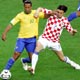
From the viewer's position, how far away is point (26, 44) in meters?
12.4

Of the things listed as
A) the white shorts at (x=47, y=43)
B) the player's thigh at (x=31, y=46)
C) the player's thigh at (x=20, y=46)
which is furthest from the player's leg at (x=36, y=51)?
the player's thigh at (x=20, y=46)

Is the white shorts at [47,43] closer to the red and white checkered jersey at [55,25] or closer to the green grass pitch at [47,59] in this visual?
the red and white checkered jersey at [55,25]

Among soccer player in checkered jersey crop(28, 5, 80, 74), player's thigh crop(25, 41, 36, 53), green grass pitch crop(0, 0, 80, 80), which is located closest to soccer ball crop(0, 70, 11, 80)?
green grass pitch crop(0, 0, 80, 80)

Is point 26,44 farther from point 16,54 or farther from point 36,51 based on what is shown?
point 16,54

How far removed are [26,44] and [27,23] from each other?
2.04 feet

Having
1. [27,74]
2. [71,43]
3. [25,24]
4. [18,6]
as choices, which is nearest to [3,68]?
[27,74]

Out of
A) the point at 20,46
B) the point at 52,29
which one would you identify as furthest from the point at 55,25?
the point at 20,46

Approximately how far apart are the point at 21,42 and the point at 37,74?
110 centimetres

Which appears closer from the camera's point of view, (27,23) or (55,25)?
(27,23)

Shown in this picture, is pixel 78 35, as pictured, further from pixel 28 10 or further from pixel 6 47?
pixel 28 10

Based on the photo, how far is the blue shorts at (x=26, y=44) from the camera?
12.1 meters

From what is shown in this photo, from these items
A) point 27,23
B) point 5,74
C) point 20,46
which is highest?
point 27,23

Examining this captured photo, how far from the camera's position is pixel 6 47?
608 inches

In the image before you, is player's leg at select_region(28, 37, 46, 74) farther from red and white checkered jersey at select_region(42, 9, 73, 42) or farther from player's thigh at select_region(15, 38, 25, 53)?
player's thigh at select_region(15, 38, 25, 53)
